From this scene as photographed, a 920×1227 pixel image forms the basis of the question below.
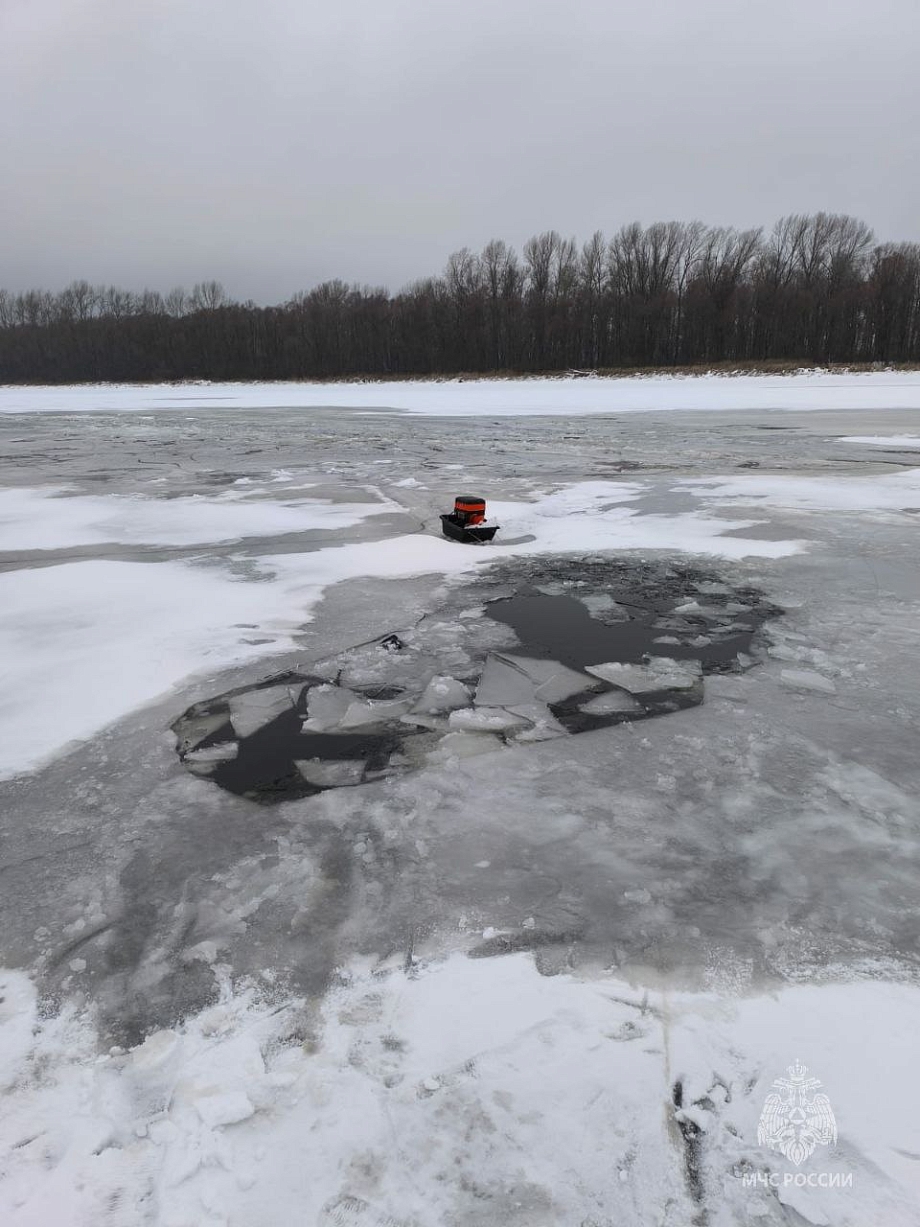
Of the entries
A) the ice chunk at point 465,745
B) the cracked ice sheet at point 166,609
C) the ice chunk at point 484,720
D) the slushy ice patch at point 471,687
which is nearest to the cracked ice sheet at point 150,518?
the cracked ice sheet at point 166,609

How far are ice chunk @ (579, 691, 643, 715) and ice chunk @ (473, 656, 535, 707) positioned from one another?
0.83 feet

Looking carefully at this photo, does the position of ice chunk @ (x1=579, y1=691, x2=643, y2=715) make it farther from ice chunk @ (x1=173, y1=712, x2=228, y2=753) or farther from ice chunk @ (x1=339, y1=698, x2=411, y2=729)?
ice chunk @ (x1=173, y1=712, x2=228, y2=753)

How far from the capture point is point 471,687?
3186mm

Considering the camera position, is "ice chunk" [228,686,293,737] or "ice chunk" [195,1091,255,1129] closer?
"ice chunk" [195,1091,255,1129]

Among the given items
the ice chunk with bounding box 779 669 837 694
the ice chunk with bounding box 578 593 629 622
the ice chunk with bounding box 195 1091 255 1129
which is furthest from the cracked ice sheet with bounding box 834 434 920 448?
the ice chunk with bounding box 195 1091 255 1129

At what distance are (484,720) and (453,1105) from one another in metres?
1.60

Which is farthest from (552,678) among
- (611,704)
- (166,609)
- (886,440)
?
(886,440)

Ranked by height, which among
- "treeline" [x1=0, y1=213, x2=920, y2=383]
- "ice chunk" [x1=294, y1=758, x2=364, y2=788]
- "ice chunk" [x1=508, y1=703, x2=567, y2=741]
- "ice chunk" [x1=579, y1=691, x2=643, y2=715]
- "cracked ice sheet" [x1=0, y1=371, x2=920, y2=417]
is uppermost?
"treeline" [x1=0, y1=213, x2=920, y2=383]

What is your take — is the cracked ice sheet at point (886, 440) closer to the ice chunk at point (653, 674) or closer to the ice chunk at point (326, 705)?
the ice chunk at point (653, 674)

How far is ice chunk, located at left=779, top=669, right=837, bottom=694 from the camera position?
3072 mm

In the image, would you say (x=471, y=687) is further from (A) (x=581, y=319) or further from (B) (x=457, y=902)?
(A) (x=581, y=319)

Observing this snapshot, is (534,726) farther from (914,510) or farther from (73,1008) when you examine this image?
(914,510)

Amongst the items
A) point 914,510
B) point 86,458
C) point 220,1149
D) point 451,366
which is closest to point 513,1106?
point 220,1149

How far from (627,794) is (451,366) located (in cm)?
5813
